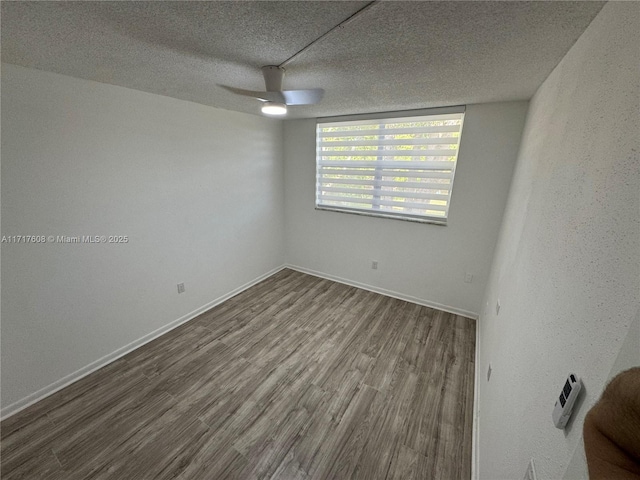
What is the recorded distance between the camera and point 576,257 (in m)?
0.73

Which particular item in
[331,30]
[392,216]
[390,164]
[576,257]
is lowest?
[392,216]

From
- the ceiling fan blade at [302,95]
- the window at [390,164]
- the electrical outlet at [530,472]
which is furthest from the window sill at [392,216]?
the electrical outlet at [530,472]

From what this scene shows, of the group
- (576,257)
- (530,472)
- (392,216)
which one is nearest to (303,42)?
(576,257)

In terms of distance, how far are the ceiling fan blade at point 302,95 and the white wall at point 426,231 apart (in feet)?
5.77

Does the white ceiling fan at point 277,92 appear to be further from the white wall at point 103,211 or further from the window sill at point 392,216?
the window sill at point 392,216

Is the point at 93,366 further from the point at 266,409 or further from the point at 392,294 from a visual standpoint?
the point at 392,294

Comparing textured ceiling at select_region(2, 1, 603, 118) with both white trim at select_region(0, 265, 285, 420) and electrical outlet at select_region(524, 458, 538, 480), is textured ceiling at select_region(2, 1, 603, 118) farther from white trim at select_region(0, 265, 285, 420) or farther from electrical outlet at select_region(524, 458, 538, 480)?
white trim at select_region(0, 265, 285, 420)

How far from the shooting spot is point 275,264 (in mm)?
3881

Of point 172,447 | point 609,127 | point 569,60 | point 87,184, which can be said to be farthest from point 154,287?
point 569,60

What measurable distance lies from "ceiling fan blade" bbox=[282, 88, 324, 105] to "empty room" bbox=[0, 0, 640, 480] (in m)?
0.01

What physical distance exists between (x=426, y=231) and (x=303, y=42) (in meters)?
2.34

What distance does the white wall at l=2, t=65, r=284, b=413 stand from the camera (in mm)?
1560

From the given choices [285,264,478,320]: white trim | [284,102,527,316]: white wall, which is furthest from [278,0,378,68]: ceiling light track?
[285,264,478,320]: white trim

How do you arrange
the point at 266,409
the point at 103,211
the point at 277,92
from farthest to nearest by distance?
1. the point at 103,211
2. the point at 266,409
3. the point at 277,92
